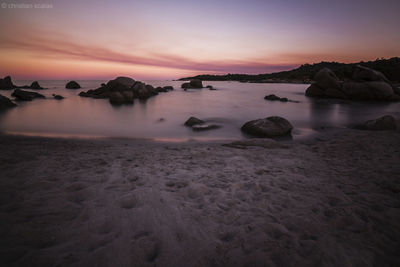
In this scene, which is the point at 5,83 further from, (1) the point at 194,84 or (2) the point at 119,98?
(1) the point at 194,84

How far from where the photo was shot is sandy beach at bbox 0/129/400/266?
78.7 inches

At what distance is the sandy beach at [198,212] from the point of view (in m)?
2.00

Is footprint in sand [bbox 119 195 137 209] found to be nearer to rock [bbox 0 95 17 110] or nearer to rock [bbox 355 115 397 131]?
rock [bbox 355 115 397 131]

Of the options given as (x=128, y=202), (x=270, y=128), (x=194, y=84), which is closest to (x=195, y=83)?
(x=194, y=84)

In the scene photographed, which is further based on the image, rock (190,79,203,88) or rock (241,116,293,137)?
rock (190,79,203,88)

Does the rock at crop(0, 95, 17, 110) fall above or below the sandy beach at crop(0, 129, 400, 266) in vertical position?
above

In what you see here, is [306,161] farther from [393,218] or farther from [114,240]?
[114,240]

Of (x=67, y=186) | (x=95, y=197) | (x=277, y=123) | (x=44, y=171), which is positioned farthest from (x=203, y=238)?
(x=277, y=123)

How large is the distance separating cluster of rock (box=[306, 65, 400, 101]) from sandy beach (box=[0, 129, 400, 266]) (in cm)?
2548

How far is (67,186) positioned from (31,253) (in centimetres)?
152

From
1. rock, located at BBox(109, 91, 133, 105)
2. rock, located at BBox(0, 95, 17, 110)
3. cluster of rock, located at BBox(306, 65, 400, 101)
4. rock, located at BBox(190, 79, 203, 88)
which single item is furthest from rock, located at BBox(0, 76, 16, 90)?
cluster of rock, located at BBox(306, 65, 400, 101)

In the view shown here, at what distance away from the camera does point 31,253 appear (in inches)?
75.8

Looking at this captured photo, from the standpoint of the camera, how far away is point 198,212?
2.74 m

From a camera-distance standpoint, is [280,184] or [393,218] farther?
[280,184]
